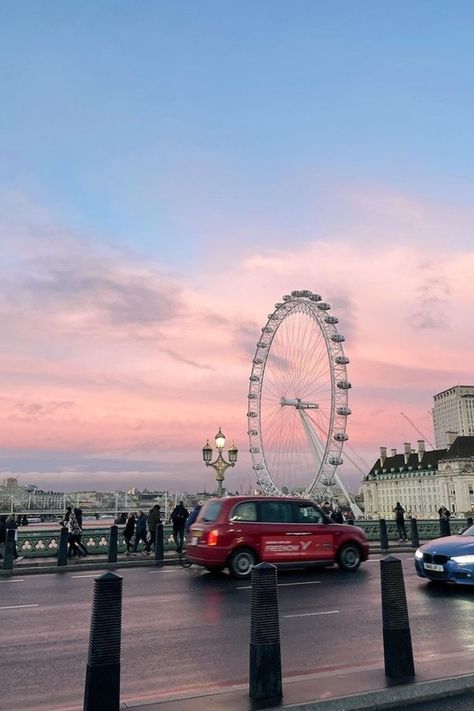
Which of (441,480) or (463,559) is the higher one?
(441,480)

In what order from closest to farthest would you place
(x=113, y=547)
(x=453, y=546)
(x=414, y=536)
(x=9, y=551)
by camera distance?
(x=453, y=546) → (x=9, y=551) → (x=113, y=547) → (x=414, y=536)

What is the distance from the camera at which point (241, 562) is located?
14.9 metres

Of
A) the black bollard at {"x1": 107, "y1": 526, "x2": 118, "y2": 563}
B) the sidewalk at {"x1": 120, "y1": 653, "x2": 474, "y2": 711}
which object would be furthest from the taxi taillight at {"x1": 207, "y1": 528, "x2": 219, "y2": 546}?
the sidewalk at {"x1": 120, "y1": 653, "x2": 474, "y2": 711}

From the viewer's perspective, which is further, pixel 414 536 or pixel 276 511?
pixel 414 536

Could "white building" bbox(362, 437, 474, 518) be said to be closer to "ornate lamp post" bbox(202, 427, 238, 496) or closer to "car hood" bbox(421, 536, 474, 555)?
"ornate lamp post" bbox(202, 427, 238, 496)

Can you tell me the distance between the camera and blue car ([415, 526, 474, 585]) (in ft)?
40.4

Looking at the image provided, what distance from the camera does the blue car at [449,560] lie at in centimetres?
1230

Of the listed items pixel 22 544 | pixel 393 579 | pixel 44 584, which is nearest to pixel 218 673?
pixel 393 579

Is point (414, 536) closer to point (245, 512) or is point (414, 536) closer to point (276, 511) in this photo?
point (276, 511)

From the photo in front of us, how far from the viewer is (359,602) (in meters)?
11.9

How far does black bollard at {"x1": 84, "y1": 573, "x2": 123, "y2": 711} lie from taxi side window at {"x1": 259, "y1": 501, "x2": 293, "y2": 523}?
33.5ft

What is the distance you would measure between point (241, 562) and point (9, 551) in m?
7.04

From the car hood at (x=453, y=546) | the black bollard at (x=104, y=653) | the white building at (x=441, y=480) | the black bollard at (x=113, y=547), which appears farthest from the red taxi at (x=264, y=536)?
the white building at (x=441, y=480)

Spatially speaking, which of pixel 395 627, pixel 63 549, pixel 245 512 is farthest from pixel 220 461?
pixel 395 627
